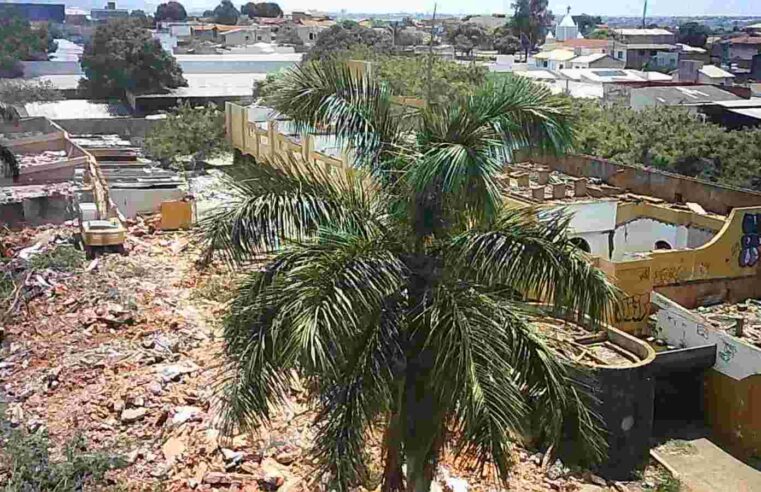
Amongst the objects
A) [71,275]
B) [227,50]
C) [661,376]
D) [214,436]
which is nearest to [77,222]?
[71,275]

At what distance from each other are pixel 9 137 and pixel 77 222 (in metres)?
13.3

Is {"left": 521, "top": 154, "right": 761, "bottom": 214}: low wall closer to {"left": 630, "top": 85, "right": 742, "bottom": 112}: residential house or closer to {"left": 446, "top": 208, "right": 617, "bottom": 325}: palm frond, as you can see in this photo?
{"left": 446, "top": 208, "right": 617, "bottom": 325}: palm frond

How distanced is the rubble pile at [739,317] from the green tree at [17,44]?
4939cm

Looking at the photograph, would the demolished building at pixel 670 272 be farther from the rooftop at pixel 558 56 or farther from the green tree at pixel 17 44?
the green tree at pixel 17 44

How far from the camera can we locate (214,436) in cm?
1066

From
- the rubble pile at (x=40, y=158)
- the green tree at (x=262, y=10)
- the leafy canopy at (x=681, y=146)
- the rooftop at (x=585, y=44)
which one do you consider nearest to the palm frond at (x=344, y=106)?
the leafy canopy at (x=681, y=146)

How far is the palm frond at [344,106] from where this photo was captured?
24.4ft

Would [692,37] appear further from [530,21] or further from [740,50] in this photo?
[740,50]

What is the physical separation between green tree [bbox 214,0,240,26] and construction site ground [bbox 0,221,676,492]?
406ft

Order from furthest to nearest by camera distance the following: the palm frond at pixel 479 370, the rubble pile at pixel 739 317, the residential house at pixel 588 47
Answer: the residential house at pixel 588 47
the rubble pile at pixel 739 317
the palm frond at pixel 479 370

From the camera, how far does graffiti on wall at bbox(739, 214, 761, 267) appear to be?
18.2 metres

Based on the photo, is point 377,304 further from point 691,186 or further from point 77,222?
point 77,222

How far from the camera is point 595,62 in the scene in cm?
6169

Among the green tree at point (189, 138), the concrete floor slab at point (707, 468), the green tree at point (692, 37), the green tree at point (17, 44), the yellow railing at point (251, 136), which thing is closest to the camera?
the concrete floor slab at point (707, 468)
